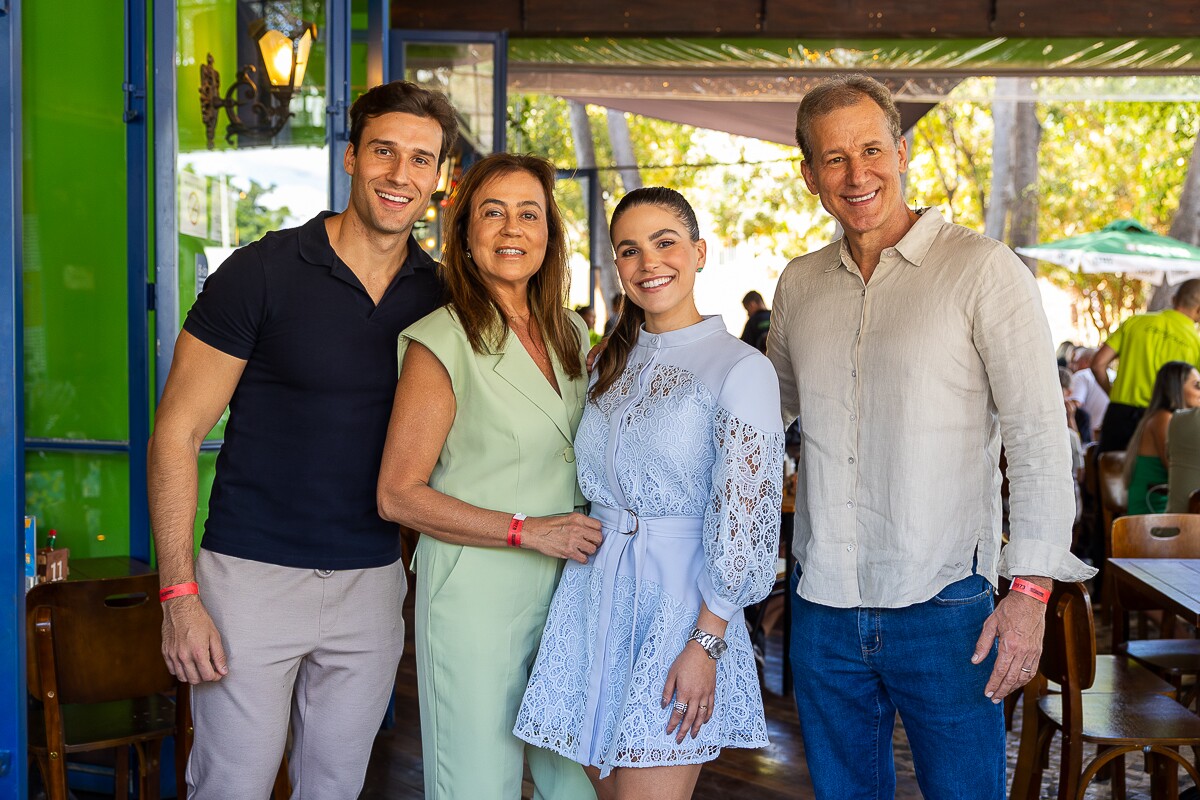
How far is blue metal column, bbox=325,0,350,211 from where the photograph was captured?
4.33 meters

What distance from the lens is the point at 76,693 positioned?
269cm

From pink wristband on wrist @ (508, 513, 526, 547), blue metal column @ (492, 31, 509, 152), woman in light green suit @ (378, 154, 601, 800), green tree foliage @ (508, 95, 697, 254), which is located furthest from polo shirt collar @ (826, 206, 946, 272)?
green tree foliage @ (508, 95, 697, 254)

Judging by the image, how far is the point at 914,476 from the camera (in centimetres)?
204

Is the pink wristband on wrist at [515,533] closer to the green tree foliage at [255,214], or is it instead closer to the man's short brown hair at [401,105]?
the man's short brown hair at [401,105]

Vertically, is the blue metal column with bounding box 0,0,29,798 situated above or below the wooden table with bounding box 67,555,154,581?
above

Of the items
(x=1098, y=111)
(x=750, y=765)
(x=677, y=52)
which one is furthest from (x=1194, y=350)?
(x=1098, y=111)

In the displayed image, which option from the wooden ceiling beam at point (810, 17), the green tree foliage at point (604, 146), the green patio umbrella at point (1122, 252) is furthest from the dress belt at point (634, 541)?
the green tree foliage at point (604, 146)

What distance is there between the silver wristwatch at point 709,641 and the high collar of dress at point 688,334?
0.54 metres

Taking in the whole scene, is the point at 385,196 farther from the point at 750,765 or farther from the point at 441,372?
the point at 750,765

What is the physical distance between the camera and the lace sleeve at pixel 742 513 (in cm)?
196

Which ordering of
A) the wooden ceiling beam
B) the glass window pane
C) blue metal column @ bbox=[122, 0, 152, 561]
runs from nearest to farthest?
blue metal column @ bbox=[122, 0, 152, 561] → the glass window pane → the wooden ceiling beam

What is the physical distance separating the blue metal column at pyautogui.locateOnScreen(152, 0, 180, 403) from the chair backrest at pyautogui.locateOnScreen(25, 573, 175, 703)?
0.87m

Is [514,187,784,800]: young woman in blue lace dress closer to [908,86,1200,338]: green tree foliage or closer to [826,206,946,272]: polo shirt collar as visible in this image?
[826,206,946,272]: polo shirt collar

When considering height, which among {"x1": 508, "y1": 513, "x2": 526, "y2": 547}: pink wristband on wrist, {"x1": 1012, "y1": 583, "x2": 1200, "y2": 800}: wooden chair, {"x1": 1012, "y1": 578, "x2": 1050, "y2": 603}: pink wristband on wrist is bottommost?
{"x1": 1012, "y1": 583, "x2": 1200, "y2": 800}: wooden chair
